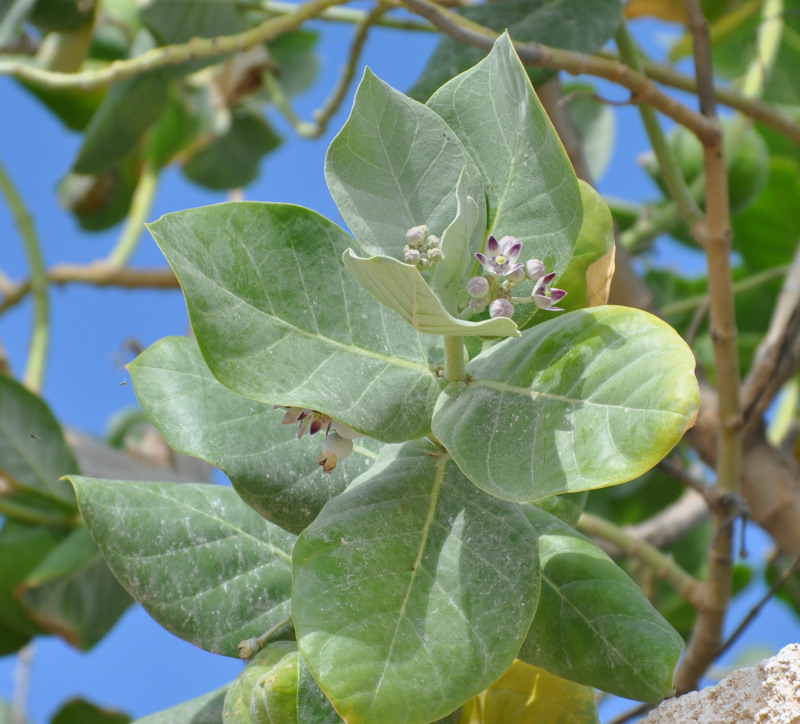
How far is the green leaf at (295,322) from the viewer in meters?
0.47

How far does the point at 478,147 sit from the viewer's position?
0.54 metres

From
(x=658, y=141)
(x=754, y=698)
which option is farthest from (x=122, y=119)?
(x=754, y=698)

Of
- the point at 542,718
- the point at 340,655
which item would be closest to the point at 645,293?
the point at 542,718

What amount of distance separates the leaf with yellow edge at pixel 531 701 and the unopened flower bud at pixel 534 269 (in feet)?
0.72

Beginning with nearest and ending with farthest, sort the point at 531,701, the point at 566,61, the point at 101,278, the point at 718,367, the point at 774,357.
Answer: the point at 531,701 < the point at 566,61 < the point at 718,367 < the point at 774,357 < the point at 101,278

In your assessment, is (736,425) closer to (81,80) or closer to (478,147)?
(478,147)

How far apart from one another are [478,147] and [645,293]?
65 cm

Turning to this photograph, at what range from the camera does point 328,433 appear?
1.74 ft

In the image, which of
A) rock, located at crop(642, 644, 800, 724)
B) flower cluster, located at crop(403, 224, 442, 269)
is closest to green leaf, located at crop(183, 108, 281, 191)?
flower cluster, located at crop(403, 224, 442, 269)

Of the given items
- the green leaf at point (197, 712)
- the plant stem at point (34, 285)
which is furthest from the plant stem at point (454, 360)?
the plant stem at point (34, 285)

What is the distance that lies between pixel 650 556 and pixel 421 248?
58 cm

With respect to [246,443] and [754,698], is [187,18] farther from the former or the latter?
[754,698]

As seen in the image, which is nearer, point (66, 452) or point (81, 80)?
point (81, 80)

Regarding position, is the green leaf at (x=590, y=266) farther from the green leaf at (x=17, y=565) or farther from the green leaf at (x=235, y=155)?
the green leaf at (x=235, y=155)
